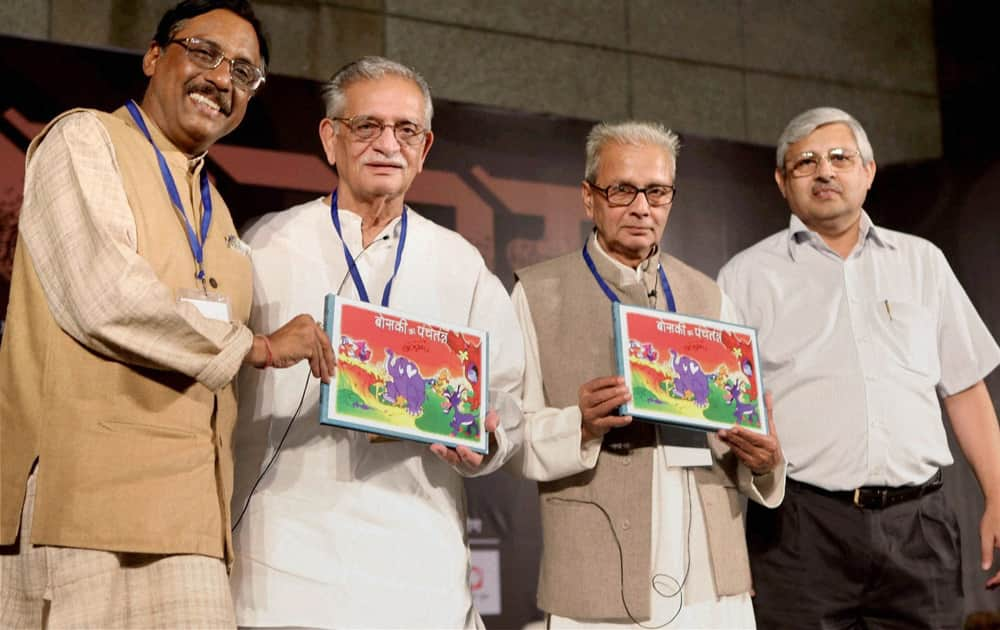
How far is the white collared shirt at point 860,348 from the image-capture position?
3.19m

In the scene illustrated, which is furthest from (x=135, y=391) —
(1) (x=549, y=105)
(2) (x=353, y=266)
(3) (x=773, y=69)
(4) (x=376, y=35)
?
(3) (x=773, y=69)

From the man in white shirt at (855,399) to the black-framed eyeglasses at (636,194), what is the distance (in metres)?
0.55

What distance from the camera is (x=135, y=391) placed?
6.86 feet

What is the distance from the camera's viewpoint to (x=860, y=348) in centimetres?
328

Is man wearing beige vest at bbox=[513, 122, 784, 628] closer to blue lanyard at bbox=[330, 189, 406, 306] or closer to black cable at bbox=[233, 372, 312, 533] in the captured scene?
blue lanyard at bbox=[330, 189, 406, 306]

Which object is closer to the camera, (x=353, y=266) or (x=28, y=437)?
(x=28, y=437)

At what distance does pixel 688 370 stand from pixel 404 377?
2.38ft

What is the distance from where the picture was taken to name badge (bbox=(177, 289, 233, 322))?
2188 mm

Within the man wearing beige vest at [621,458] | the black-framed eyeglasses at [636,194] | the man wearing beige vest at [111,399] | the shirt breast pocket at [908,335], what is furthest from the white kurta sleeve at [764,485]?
the man wearing beige vest at [111,399]

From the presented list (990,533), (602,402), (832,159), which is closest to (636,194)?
(602,402)

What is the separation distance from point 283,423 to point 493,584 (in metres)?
2.18

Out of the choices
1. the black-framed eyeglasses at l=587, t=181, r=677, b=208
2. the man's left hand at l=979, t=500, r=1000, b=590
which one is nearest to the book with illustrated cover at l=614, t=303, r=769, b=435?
the black-framed eyeglasses at l=587, t=181, r=677, b=208

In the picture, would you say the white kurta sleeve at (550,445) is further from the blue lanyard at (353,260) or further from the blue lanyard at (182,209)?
the blue lanyard at (182,209)

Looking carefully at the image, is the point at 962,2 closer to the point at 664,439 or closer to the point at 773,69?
the point at 773,69
